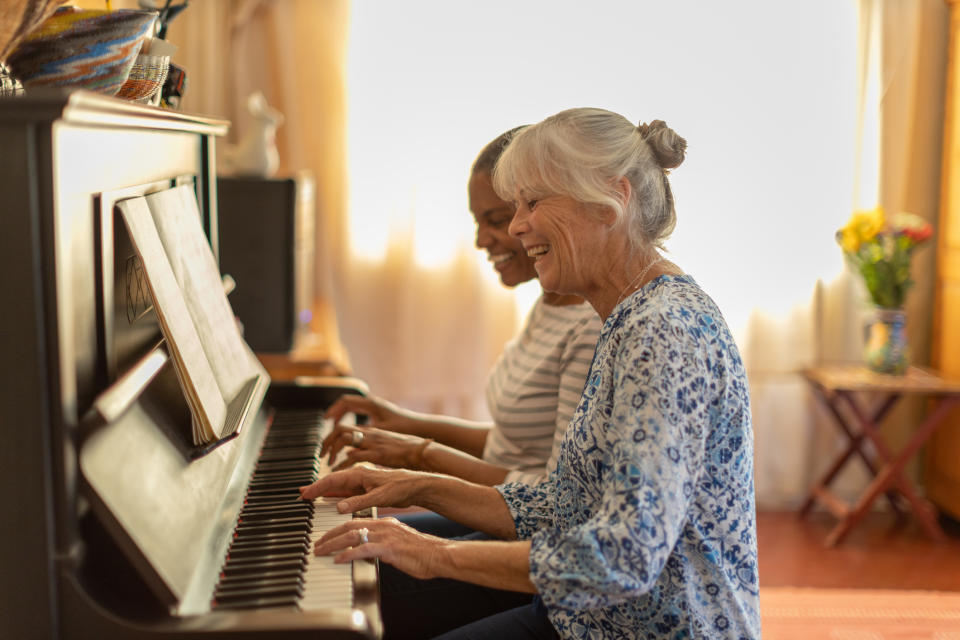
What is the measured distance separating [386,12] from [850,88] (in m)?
1.97

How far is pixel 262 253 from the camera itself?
9.53ft

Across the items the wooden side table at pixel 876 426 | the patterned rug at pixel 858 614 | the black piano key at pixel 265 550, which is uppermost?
the black piano key at pixel 265 550

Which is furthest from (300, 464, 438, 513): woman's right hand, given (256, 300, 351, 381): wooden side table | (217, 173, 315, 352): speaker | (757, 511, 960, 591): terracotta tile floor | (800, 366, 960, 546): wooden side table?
(800, 366, 960, 546): wooden side table

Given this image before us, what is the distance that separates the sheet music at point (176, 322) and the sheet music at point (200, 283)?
0.06 m

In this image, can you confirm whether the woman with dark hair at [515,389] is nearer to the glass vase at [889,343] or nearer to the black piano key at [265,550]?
the black piano key at [265,550]

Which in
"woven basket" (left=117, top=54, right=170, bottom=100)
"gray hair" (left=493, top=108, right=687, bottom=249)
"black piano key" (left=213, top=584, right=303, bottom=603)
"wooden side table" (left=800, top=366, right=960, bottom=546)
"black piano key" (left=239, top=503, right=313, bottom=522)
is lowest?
"wooden side table" (left=800, top=366, right=960, bottom=546)

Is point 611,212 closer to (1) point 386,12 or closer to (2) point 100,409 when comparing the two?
(2) point 100,409

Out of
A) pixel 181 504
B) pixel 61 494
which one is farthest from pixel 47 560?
pixel 181 504

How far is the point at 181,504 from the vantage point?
1.16 meters

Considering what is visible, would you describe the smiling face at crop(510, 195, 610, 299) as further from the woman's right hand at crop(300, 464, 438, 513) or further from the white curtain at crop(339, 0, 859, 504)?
the white curtain at crop(339, 0, 859, 504)

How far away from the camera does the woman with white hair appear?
113 centimetres

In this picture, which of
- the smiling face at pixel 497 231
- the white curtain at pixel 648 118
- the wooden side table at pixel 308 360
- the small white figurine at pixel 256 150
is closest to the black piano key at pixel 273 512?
the smiling face at pixel 497 231

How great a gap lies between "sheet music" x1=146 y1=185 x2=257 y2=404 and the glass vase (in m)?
2.69

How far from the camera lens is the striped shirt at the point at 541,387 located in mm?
1688
